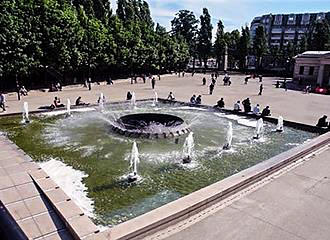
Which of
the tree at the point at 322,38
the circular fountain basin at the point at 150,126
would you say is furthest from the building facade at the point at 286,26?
the circular fountain basin at the point at 150,126

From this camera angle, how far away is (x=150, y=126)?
49.5ft

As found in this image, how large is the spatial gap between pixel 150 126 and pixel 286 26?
10550 cm

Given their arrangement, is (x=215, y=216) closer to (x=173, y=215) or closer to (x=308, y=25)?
(x=173, y=215)

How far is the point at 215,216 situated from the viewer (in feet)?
23.3

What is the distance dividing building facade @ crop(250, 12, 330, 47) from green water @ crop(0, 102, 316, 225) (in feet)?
310

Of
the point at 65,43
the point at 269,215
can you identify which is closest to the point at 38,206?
the point at 269,215

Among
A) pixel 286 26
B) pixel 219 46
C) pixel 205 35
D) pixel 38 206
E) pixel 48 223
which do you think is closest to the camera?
pixel 48 223

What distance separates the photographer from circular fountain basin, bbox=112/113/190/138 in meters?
14.5

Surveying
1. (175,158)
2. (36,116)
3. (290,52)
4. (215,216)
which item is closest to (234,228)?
(215,216)

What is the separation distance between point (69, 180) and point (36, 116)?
10105 millimetres

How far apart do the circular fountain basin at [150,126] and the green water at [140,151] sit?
46cm

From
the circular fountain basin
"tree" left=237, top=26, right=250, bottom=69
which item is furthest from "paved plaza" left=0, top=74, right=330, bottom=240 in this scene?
"tree" left=237, top=26, right=250, bottom=69

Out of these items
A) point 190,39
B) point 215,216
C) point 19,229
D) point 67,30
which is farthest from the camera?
point 190,39

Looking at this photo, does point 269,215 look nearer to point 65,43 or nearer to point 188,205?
point 188,205
